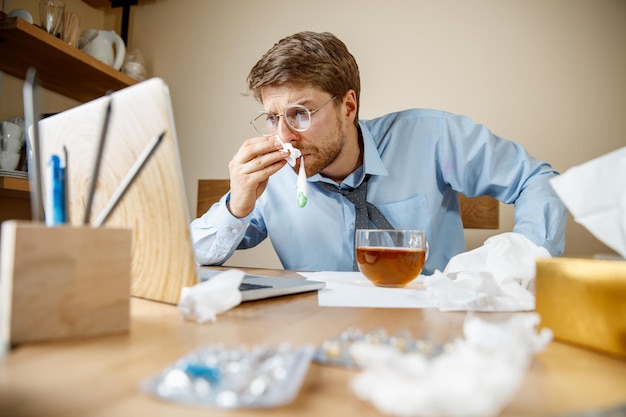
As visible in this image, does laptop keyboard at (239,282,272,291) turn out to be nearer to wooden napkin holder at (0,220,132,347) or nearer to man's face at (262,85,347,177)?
wooden napkin holder at (0,220,132,347)

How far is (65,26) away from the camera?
1911 millimetres

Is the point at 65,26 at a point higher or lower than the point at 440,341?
higher

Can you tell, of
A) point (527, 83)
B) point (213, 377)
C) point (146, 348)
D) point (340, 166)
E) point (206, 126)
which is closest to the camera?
point (213, 377)

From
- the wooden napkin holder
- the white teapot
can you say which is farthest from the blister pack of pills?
the white teapot

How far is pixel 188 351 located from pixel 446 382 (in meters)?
0.22

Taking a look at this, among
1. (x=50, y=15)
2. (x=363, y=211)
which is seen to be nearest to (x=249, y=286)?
(x=363, y=211)

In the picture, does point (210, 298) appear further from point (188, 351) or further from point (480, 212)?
point (480, 212)

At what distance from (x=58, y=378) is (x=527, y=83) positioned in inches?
→ 87.0

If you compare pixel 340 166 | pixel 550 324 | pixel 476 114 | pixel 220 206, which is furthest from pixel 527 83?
pixel 550 324

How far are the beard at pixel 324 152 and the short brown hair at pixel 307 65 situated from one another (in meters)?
0.14

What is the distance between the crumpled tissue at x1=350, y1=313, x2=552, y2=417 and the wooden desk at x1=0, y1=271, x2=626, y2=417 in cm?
2

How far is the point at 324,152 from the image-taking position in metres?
1.45

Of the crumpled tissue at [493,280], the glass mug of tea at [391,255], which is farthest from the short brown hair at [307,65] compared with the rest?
the crumpled tissue at [493,280]

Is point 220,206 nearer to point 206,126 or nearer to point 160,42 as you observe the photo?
point 206,126
